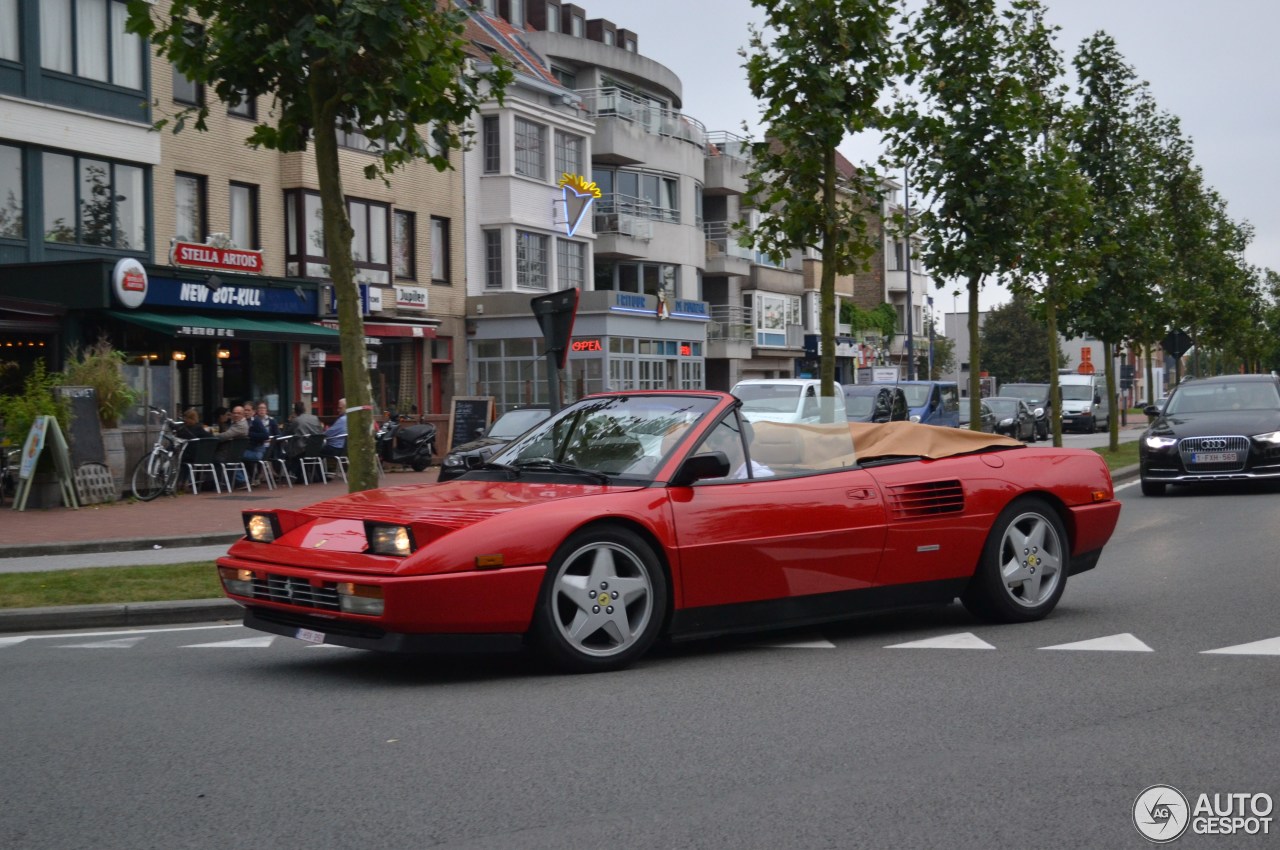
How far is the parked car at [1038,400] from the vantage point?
4684cm

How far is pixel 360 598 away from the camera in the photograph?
659cm

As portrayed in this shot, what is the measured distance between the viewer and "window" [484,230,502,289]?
4284 centimetres

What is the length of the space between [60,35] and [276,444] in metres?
8.77

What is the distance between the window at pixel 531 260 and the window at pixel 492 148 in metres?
1.92

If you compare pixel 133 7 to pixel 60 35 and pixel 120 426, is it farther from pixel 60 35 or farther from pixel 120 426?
pixel 60 35

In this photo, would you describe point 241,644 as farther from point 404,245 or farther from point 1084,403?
point 1084,403

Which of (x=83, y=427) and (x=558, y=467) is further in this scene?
(x=83, y=427)

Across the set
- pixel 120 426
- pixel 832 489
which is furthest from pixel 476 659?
pixel 120 426

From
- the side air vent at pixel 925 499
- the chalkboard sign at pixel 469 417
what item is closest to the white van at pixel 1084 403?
the chalkboard sign at pixel 469 417

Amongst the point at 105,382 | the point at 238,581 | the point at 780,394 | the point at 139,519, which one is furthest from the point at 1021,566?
the point at 780,394

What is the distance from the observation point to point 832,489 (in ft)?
26.1

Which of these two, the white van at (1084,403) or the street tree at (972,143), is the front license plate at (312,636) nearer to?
the street tree at (972,143)

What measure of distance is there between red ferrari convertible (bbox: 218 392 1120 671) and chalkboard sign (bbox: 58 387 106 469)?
571 inches

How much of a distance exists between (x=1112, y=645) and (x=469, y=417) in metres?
25.2
